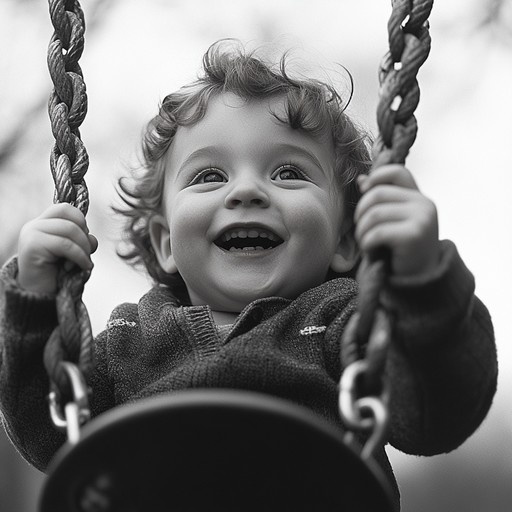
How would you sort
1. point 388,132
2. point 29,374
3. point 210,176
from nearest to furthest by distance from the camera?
point 388,132, point 29,374, point 210,176

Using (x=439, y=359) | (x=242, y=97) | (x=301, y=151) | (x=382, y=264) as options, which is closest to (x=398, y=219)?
(x=382, y=264)

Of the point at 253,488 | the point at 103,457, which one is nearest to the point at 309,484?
the point at 253,488

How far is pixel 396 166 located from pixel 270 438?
39cm

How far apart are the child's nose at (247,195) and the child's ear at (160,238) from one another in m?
0.34

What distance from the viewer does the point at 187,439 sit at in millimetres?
999

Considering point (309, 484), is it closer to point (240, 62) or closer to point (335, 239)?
point (335, 239)

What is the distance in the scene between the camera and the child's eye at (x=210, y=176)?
5.88ft

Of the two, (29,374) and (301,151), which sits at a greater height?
(301,151)

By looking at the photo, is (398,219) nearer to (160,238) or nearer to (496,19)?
(160,238)

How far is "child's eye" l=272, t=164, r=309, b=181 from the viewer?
5.82ft

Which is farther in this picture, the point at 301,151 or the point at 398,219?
the point at 301,151

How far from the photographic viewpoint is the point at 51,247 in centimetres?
138

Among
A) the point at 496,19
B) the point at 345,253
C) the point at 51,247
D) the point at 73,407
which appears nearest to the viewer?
the point at 73,407

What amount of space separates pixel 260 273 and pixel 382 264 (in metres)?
0.54
